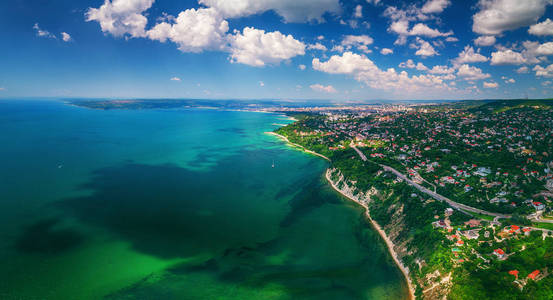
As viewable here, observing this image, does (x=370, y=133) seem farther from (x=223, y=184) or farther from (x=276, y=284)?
(x=276, y=284)

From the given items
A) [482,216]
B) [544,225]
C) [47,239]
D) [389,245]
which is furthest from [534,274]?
[47,239]

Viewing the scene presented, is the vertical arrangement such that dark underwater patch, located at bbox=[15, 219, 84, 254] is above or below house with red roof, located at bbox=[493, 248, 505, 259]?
below

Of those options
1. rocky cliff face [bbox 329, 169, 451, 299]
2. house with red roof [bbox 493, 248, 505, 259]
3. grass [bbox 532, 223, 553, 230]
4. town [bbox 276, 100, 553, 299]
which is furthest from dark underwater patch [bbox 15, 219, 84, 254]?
grass [bbox 532, 223, 553, 230]

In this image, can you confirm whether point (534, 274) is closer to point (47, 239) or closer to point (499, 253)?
point (499, 253)

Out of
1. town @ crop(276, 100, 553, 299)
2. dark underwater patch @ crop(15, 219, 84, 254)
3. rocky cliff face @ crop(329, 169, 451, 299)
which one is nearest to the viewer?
town @ crop(276, 100, 553, 299)

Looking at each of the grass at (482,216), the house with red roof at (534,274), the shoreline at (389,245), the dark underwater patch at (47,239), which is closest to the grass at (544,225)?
the grass at (482,216)

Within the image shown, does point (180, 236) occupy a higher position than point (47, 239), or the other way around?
point (47, 239)

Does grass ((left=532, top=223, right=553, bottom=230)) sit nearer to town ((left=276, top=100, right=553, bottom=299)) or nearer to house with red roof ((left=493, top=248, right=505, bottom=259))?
town ((left=276, top=100, right=553, bottom=299))

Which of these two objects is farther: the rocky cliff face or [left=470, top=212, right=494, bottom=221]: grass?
[left=470, top=212, right=494, bottom=221]: grass
